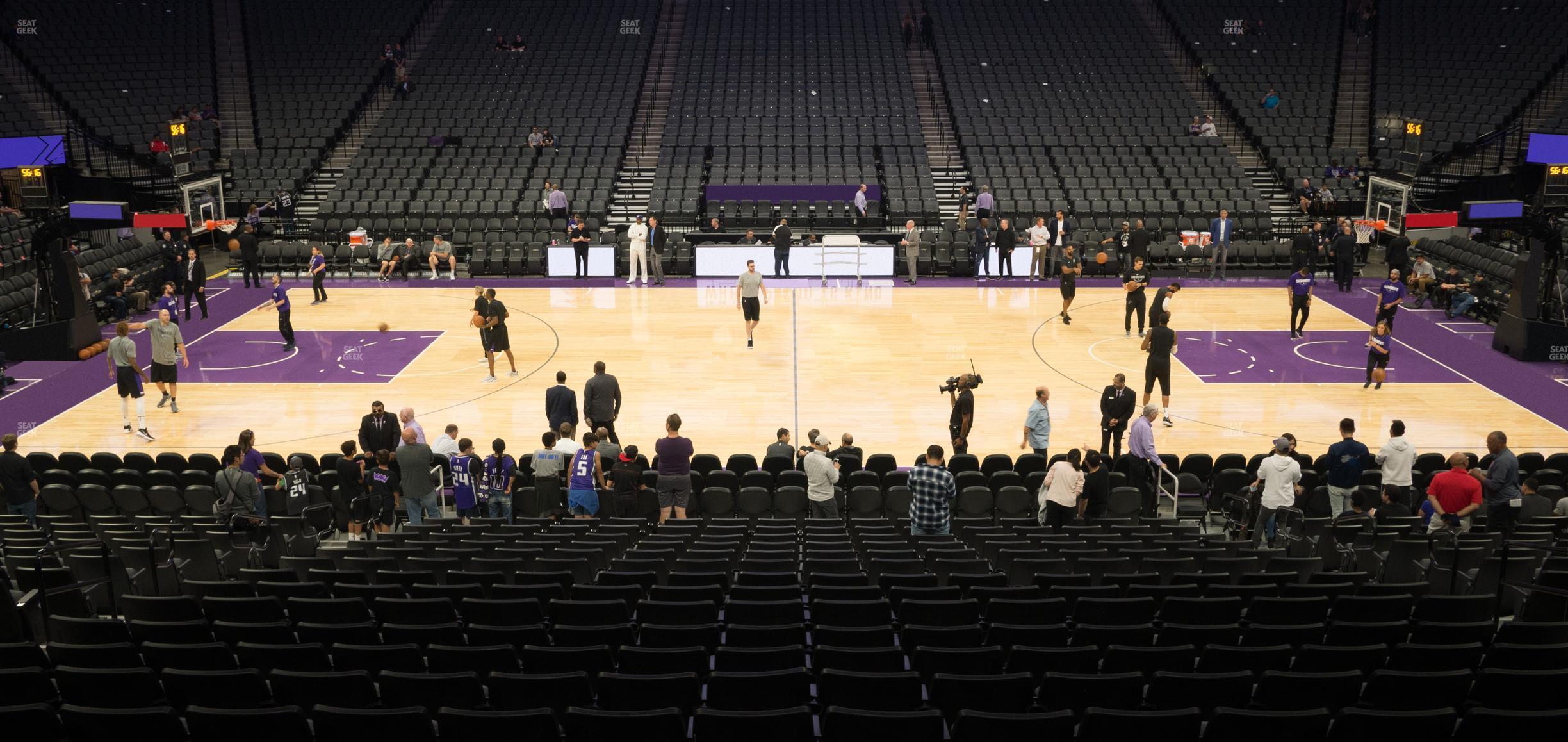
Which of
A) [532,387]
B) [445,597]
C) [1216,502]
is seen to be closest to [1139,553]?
[1216,502]

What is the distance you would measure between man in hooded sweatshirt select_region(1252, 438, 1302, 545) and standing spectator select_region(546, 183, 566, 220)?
19.9 m

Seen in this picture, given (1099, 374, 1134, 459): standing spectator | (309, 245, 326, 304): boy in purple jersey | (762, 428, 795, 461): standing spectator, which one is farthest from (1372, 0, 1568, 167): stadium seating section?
(309, 245, 326, 304): boy in purple jersey

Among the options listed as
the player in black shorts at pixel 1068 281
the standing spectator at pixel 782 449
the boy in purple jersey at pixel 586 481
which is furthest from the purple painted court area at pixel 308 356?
the player in black shorts at pixel 1068 281

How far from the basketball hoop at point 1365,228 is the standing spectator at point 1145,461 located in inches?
650

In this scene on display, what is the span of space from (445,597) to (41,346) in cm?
1579

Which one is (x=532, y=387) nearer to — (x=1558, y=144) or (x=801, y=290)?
(x=801, y=290)

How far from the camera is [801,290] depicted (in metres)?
25.3

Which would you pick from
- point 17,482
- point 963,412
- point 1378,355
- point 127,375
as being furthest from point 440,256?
point 1378,355

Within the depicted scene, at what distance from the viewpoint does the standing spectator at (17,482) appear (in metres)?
11.9

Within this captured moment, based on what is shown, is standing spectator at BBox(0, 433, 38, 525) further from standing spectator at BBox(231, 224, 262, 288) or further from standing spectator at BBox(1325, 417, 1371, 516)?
standing spectator at BBox(231, 224, 262, 288)

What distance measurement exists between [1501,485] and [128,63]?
3582 centimetres

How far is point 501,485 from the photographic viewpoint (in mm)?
12484

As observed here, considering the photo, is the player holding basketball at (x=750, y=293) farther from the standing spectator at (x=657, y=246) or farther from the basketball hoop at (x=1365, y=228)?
the basketball hoop at (x=1365, y=228)

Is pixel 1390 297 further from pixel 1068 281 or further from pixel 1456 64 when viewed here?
pixel 1456 64
